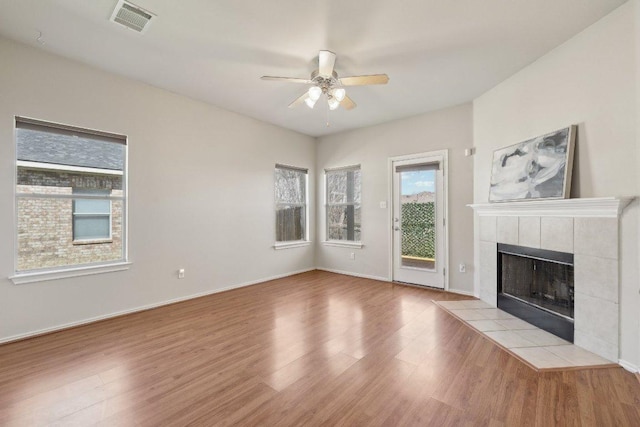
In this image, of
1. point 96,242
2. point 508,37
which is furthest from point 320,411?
point 508,37

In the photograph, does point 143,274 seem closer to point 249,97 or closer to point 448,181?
point 249,97

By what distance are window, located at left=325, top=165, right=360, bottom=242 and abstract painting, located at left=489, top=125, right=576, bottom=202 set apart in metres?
2.42

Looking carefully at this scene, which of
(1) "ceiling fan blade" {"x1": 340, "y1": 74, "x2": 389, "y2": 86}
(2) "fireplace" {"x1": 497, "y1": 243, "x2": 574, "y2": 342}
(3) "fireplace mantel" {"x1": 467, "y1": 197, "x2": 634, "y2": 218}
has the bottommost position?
(2) "fireplace" {"x1": 497, "y1": 243, "x2": 574, "y2": 342}

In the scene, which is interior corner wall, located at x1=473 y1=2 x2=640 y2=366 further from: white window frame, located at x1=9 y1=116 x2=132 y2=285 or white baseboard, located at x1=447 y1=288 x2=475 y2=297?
white window frame, located at x1=9 y1=116 x2=132 y2=285

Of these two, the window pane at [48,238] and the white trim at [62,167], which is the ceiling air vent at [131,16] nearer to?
the white trim at [62,167]

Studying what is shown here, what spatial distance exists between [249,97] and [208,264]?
2471mm

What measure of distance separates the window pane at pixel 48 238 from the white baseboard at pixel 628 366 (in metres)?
5.02

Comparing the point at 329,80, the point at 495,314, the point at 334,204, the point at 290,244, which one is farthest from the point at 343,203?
the point at 495,314

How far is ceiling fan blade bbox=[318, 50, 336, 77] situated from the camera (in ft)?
8.64

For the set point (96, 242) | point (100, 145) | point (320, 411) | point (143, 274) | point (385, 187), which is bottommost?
point (320, 411)

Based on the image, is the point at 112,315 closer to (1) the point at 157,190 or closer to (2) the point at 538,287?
(1) the point at 157,190

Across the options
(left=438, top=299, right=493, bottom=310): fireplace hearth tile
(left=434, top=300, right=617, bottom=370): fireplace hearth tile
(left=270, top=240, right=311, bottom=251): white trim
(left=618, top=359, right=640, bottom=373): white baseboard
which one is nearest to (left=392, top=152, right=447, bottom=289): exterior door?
(left=438, top=299, right=493, bottom=310): fireplace hearth tile

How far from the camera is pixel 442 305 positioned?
3.63 meters

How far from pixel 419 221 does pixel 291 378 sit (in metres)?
3.35
